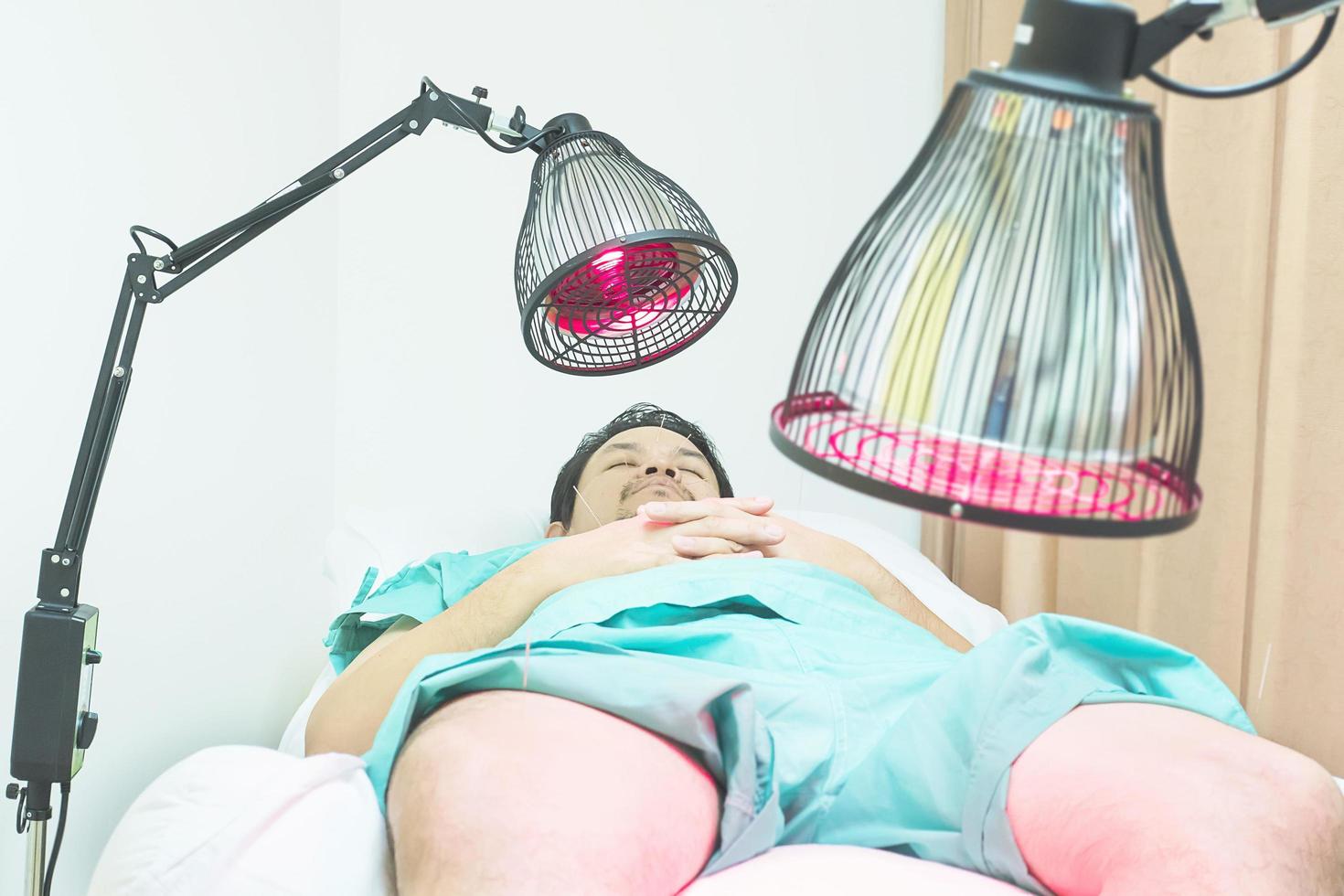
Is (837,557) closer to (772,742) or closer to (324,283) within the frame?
(772,742)

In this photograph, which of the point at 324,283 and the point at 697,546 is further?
the point at 324,283

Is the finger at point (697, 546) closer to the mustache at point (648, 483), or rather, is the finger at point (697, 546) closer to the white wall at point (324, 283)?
the mustache at point (648, 483)

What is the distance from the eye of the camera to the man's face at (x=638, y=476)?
184 centimetres

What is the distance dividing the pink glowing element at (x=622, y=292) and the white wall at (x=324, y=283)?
64 cm

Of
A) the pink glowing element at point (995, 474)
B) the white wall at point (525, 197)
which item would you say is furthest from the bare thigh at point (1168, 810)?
the white wall at point (525, 197)

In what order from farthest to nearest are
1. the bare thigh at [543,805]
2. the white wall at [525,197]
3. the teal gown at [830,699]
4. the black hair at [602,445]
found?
the white wall at [525,197] < the black hair at [602,445] < the teal gown at [830,699] < the bare thigh at [543,805]

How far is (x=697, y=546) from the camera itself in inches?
58.9

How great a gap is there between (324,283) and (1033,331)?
1.97 m

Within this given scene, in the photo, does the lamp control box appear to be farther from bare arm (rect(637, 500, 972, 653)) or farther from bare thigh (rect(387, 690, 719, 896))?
bare arm (rect(637, 500, 972, 653))

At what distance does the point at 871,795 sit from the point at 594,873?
14.1 inches

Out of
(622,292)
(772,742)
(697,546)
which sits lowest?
(772,742)

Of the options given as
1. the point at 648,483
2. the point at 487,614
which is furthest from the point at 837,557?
the point at 487,614

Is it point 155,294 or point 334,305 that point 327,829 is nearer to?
point 155,294

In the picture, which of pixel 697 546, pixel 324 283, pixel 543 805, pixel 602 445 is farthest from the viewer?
pixel 324 283
